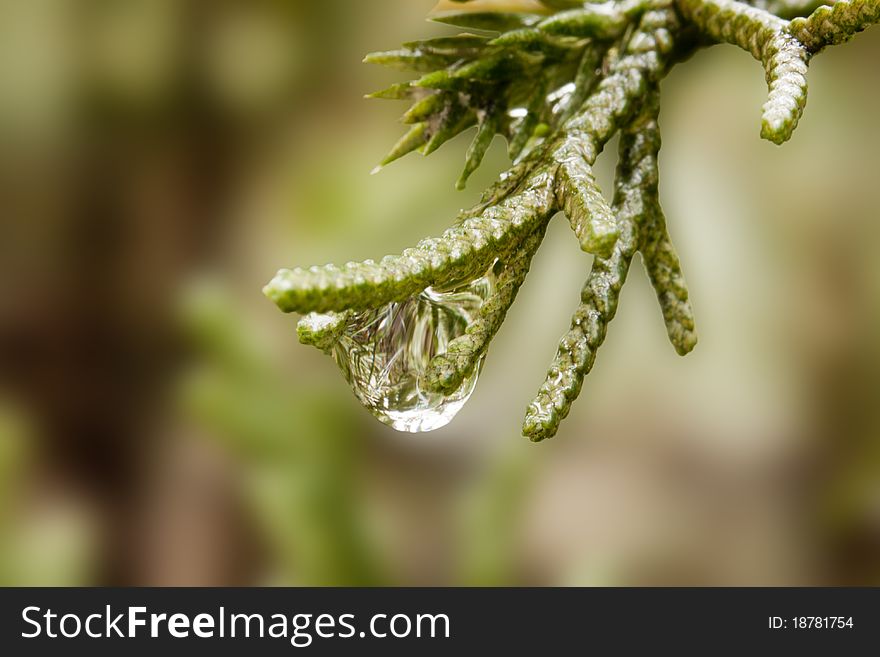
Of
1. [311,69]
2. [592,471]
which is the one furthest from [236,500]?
[311,69]

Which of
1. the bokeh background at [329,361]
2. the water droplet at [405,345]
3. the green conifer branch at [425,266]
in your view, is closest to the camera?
the green conifer branch at [425,266]

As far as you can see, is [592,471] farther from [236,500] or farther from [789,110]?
[789,110]

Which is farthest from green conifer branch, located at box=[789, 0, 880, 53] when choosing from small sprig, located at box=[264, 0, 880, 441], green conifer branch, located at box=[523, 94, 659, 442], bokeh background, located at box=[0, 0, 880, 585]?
bokeh background, located at box=[0, 0, 880, 585]

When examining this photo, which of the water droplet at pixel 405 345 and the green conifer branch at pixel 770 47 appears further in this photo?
the water droplet at pixel 405 345

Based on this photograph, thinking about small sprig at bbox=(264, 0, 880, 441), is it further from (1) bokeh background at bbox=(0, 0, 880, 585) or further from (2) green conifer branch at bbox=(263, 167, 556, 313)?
(1) bokeh background at bbox=(0, 0, 880, 585)

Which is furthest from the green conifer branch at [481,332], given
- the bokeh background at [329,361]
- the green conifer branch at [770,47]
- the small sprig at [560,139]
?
the bokeh background at [329,361]

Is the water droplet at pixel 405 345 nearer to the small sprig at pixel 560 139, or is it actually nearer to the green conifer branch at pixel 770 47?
the small sprig at pixel 560 139
